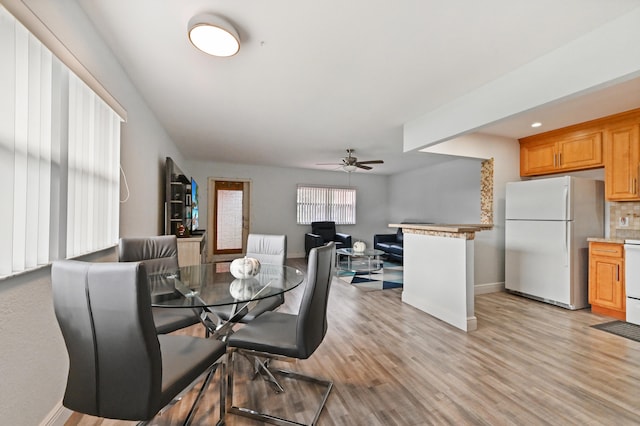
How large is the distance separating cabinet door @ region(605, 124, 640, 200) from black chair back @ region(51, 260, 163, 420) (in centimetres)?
483

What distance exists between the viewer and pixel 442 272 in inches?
122

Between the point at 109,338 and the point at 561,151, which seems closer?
the point at 109,338

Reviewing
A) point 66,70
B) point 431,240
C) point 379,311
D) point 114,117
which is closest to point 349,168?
point 431,240

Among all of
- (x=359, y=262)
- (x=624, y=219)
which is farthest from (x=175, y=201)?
(x=624, y=219)

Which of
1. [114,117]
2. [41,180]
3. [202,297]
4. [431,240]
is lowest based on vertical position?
[202,297]

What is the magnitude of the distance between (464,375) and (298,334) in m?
1.40

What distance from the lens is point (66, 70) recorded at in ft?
5.10

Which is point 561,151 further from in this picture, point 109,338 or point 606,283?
point 109,338

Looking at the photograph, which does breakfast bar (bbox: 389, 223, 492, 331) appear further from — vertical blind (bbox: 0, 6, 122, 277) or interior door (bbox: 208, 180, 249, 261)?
interior door (bbox: 208, 180, 249, 261)

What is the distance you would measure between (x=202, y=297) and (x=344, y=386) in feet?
3.73

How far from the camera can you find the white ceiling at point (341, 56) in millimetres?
1598

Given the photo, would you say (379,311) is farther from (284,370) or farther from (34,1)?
(34,1)

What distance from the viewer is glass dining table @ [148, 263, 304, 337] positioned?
5.16 feet

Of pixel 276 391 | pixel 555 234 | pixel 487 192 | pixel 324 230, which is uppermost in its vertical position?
pixel 487 192
